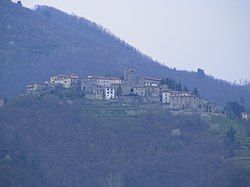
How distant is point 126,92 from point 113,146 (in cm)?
1336

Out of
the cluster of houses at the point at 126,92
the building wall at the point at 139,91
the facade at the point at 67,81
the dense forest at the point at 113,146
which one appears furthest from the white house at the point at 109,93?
the dense forest at the point at 113,146

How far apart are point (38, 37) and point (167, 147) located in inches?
2226

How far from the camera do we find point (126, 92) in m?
99.9

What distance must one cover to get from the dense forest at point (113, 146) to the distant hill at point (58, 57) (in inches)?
1085

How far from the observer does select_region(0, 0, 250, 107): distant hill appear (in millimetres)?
126250

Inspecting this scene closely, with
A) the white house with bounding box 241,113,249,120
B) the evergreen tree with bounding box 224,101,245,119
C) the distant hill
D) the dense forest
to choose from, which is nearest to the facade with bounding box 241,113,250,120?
the white house with bounding box 241,113,249,120

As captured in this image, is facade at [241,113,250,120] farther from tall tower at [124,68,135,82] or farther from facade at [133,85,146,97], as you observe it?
tall tower at [124,68,135,82]

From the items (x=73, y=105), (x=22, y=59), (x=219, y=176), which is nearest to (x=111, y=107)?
(x=73, y=105)

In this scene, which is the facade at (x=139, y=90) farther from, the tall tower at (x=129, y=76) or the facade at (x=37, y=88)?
the facade at (x=37, y=88)

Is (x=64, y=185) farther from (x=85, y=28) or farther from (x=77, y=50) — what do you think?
(x=85, y=28)

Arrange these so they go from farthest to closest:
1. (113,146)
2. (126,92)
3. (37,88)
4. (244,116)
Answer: (37,88) < (126,92) < (244,116) < (113,146)

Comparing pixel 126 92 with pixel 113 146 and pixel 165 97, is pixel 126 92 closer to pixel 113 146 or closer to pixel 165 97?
pixel 165 97

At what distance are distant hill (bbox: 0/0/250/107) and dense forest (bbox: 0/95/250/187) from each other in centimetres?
2756

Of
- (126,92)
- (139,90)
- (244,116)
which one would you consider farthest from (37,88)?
(244,116)
